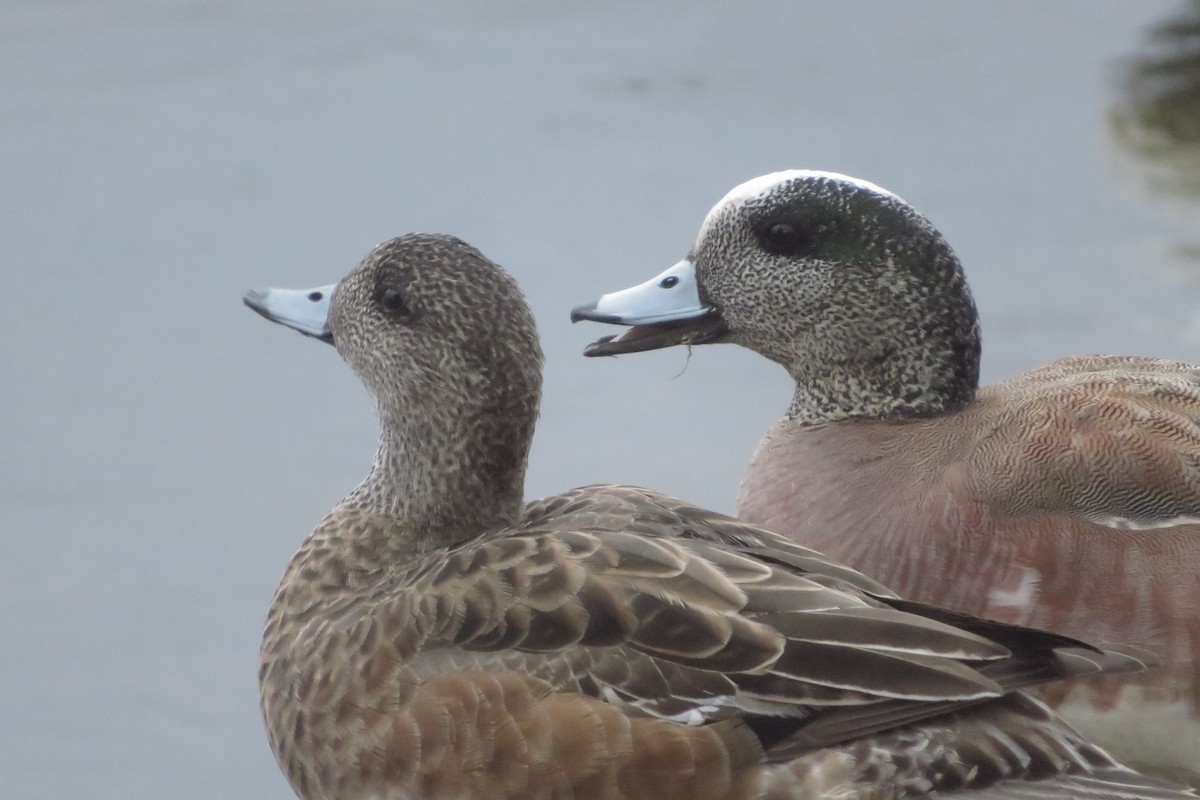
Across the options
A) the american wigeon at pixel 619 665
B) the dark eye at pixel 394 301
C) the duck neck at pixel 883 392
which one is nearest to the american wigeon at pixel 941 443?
the duck neck at pixel 883 392

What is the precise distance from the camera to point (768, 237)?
11.4ft

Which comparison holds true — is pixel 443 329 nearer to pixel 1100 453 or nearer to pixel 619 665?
pixel 619 665

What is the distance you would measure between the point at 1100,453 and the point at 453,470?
113 cm

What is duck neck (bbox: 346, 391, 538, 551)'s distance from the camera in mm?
2898

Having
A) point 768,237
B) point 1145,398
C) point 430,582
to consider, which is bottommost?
point 430,582

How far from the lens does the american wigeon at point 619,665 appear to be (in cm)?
245

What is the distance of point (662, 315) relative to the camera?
3.53m

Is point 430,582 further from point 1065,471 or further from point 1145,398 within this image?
point 1145,398

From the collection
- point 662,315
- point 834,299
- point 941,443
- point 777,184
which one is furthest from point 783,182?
point 941,443

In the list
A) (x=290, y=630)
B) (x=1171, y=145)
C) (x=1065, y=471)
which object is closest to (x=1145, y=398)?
(x=1065, y=471)

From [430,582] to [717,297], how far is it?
108cm

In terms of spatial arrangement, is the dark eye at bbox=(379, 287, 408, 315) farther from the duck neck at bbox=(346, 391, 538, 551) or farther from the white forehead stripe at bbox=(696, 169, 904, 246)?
the white forehead stripe at bbox=(696, 169, 904, 246)

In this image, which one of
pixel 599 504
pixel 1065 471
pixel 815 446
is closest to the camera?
pixel 599 504

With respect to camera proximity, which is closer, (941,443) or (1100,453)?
(1100,453)
